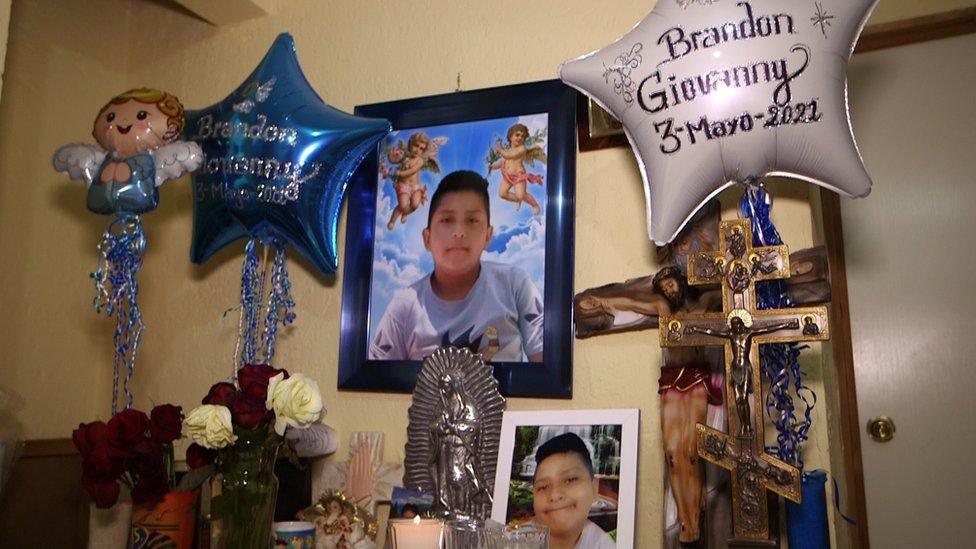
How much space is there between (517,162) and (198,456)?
728 millimetres

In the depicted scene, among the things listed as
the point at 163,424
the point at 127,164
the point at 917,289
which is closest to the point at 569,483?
the point at 163,424

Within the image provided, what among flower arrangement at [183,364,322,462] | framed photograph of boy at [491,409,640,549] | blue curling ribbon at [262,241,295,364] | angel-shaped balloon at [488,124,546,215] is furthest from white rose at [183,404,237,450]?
angel-shaped balloon at [488,124,546,215]

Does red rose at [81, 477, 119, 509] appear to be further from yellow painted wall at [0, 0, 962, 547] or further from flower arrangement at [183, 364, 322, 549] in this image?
yellow painted wall at [0, 0, 962, 547]

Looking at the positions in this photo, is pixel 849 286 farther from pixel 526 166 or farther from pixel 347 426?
pixel 347 426

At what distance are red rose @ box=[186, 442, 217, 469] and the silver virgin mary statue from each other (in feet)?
1.05

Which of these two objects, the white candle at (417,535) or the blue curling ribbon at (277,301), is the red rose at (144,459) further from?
the white candle at (417,535)

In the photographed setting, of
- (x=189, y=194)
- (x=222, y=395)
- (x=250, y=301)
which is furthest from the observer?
(x=189, y=194)

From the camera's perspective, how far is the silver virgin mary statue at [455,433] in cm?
126

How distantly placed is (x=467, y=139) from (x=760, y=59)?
556 millimetres

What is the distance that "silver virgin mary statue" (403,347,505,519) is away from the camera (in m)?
1.26

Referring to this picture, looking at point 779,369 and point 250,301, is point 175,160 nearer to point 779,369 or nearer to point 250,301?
point 250,301

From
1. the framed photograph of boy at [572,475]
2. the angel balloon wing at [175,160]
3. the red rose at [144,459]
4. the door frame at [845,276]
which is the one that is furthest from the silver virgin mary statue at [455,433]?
the door frame at [845,276]

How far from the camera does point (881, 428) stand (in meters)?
1.49

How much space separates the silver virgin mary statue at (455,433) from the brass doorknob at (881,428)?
2.40ft
